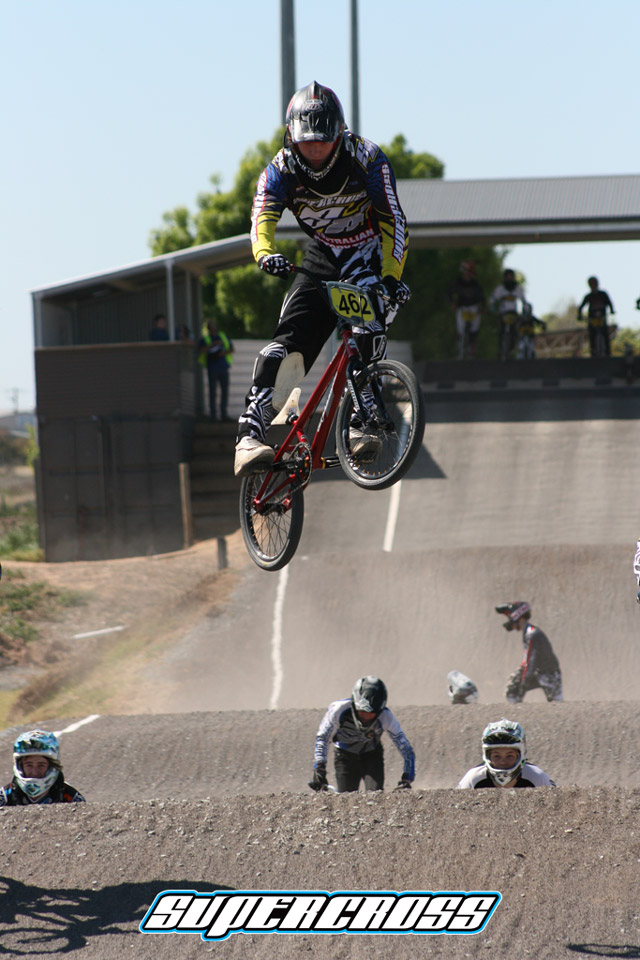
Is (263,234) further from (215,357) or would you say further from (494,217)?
(494,217)

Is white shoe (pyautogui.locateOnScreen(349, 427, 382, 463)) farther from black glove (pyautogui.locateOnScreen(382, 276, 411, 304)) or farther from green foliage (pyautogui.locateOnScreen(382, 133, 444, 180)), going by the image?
green foliage (pyautogui.locateOnScreen(382, 133, 444, 180))

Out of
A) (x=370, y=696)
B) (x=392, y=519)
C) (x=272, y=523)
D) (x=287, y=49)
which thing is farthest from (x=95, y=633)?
(x=272, y=523)

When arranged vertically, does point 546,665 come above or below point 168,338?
below

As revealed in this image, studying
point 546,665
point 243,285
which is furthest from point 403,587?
point 243,285

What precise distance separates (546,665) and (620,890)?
838cm

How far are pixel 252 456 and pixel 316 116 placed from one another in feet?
7.43

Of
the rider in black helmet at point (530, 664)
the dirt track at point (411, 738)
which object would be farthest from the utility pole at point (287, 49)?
the rider in black helmet at point (530, 664)

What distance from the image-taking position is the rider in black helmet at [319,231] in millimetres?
7312

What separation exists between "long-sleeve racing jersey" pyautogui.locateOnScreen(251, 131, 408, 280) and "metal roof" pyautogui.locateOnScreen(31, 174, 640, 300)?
1906 centimetres

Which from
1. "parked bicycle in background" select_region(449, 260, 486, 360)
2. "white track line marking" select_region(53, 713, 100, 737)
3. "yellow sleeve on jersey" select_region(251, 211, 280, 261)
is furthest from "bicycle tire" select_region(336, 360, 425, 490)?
"parked bicycle in background" select_region(449, 260, 486, 360)

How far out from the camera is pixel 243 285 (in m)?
50.2

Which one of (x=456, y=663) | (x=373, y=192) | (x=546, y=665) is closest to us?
(x=373, y=192)

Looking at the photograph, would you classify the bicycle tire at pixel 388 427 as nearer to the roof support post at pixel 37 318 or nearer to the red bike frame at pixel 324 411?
the red bike frame at pixel 324 411

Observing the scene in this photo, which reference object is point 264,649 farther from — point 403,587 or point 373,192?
point 373,192
